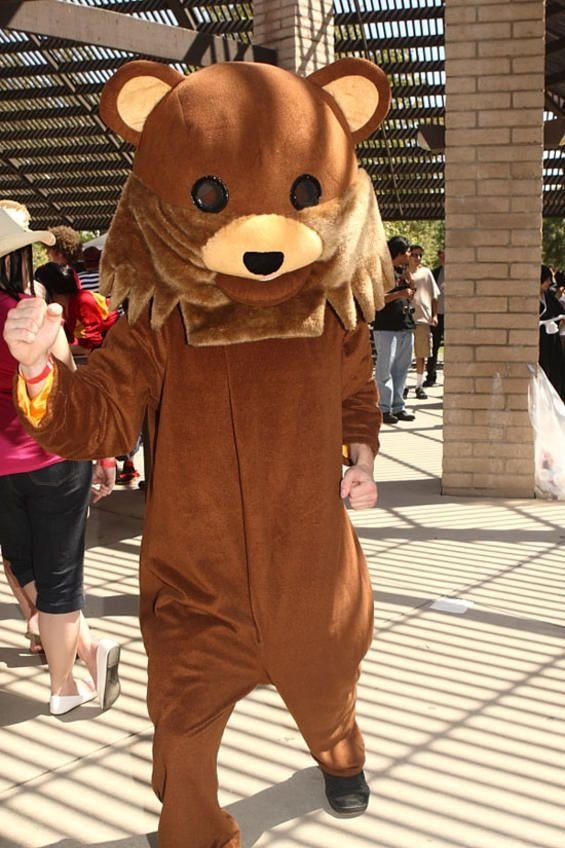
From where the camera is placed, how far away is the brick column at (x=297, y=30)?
25.4ft

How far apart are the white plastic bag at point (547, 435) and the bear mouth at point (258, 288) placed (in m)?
4.15

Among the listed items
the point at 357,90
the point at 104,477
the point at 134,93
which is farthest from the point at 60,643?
the point at 357,90

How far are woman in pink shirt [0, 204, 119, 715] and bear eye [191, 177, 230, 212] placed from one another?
4.02ft

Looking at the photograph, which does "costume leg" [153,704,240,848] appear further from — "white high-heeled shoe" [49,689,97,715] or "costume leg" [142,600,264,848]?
"white high-heeled shoe" [49,689,97,715]

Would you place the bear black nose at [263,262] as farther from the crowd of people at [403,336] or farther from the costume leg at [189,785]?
the crowd of people at [403,336]

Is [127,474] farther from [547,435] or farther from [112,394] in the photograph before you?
[112,394]

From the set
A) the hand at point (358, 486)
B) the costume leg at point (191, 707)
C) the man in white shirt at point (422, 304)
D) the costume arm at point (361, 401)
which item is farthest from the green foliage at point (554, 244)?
the costume leg at point (191, 707)

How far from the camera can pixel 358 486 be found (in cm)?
257

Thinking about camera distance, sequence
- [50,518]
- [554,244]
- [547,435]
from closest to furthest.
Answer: [50,518] → [547,435] → [554,244]

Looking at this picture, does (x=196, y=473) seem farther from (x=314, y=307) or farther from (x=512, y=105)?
(x=512, y=105)

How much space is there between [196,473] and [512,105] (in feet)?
15.3

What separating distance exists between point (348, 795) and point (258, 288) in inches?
56.0

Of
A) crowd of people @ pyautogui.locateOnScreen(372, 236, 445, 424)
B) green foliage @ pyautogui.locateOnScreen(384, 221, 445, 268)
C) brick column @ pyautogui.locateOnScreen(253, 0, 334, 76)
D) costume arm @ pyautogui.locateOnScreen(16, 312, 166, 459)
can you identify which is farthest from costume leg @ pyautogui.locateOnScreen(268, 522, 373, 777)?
green foliage @ pyautogui.locateOnScreen(384, 221, 445, 268)

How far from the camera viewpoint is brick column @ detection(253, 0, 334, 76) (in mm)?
7734
